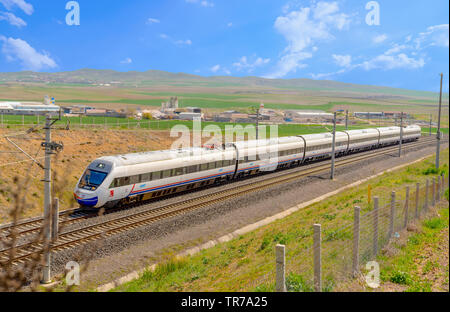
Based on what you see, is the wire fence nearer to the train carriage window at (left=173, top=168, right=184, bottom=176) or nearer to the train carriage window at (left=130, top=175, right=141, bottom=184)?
the train carriage window at (left=130, top=175, right=141, bottom=184)

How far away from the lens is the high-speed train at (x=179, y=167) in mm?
22234

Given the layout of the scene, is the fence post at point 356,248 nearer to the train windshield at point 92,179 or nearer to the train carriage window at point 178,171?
the train windshield at point 92,179

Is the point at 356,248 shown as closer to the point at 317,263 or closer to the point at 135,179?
the point at 317,263

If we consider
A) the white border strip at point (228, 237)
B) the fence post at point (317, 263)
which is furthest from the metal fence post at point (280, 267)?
the white border strip at point (228, 237)

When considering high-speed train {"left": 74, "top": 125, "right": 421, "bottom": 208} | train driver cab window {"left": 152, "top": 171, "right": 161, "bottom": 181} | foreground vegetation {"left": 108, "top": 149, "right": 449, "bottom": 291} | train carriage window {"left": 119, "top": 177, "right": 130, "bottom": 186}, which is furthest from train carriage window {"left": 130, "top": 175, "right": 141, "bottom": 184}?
foreground vegetation {"left": 108, "top": 149, "right": 449, "bottom": 291}

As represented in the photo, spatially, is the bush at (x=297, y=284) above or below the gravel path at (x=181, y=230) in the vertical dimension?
above

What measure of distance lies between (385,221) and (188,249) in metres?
8.63

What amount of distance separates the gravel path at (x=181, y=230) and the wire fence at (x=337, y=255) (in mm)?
5489

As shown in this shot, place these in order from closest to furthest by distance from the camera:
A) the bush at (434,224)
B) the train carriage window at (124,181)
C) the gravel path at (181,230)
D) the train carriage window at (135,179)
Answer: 1. the bush at (434,224)
2. the gravel path at (181,230)
3. the train carriage window at (124,181)
4. the train carriage window at (135,179)

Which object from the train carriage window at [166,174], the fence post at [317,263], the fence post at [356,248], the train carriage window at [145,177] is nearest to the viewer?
the fence post at [317,263]

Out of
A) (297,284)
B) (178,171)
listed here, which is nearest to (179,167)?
(178,171)

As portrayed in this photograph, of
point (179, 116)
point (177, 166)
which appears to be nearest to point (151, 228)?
point (177, 166)

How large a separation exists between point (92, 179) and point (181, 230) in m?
6.23

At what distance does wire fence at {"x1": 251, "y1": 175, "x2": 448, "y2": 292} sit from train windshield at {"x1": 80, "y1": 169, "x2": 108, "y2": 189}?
481 inches
